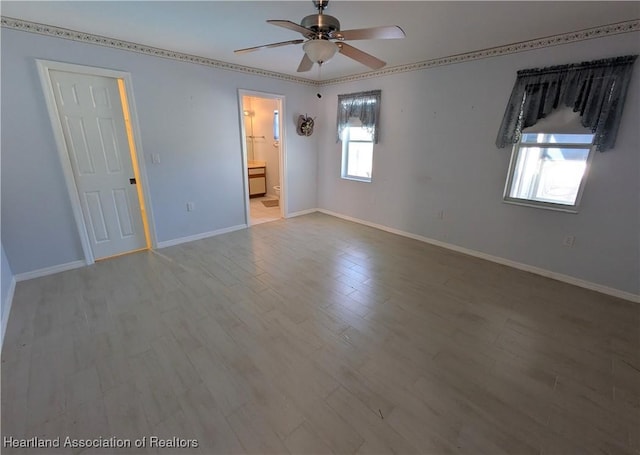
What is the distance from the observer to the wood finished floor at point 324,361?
145 cm

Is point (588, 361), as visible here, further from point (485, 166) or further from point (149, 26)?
point (149, 26)

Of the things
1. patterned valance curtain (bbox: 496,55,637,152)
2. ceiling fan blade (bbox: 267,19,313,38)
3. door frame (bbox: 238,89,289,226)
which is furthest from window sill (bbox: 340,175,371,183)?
ceiling fan blade (bbox: 267,19,313,38)

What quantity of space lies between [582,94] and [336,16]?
2416mm

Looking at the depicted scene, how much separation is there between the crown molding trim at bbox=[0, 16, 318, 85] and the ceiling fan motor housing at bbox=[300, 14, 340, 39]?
2.36m

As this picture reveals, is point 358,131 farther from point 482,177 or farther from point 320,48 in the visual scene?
point 320,48

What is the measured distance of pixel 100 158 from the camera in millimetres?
3154

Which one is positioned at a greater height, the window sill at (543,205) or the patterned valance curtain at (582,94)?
the patterned valance curtain at (582,94)

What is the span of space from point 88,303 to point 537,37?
4.97 m

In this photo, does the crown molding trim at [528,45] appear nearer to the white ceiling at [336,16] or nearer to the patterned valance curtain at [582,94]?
the white ceiling at [336,16]

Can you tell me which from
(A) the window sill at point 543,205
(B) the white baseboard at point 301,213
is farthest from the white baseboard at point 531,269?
(B) the white baseboard at point 301,213

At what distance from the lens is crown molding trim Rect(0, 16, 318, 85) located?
2467mm

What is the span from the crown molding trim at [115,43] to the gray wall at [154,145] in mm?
50

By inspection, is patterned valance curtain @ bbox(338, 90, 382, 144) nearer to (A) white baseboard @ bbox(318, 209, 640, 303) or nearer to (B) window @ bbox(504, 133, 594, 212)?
(A) white baseboard @ bbox(318, 209, 640, 303)

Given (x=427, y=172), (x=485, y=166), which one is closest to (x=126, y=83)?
(x=427, y=172)
